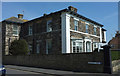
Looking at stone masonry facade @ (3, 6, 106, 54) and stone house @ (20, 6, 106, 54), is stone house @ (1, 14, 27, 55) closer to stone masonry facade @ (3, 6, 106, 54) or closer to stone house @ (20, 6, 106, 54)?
stone masonry facade @ (3, 6, 106, 54)

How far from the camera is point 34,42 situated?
892 inches

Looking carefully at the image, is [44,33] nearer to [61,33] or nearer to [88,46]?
[61,33]

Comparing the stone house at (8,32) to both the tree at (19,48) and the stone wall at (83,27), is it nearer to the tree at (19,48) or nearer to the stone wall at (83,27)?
the tree at (19,48)

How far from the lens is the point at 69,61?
13828 millimetres

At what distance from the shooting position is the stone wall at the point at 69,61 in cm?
1174

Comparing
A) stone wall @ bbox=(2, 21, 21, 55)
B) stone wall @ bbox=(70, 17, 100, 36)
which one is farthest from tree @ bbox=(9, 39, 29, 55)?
stone wall @ bbox=(70, 17, 100, 36)

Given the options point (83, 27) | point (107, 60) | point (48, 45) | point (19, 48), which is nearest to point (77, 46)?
point (83, 27)

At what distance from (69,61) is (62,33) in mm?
→ 5306

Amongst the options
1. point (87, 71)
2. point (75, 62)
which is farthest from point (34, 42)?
point (87, 71)

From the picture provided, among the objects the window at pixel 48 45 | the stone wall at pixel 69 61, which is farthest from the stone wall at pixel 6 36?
the window at pixel 48 45

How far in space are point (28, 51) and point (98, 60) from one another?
1353cm

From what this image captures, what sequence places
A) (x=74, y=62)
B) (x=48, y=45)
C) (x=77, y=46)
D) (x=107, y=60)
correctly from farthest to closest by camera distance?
(x=48, y=45)
(x=77, y=46)
(x=74, y=62)
(x=107, y=60)

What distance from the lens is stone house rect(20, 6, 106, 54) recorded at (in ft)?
59.6

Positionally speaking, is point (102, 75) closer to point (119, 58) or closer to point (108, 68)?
point (108, 68)
